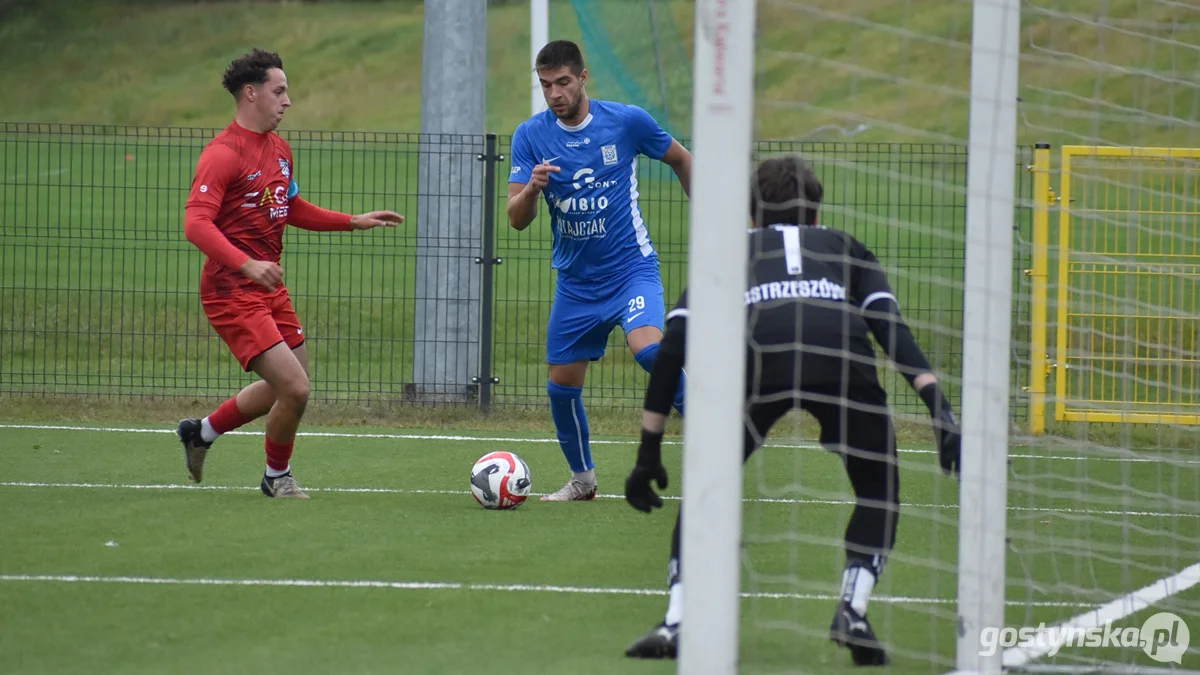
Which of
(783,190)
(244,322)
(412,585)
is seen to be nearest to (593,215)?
(244,322)

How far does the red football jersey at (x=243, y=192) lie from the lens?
7.84 m

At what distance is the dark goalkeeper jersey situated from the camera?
5.17 meters

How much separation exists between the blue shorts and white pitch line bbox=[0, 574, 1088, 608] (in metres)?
2.02

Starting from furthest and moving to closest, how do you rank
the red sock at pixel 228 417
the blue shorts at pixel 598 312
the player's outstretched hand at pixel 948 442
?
the red sock at pixel 228 417 < the blue shorts at pixel 598 312 < the player's outstretched hand at pixel 948 442

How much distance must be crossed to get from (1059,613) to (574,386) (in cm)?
310

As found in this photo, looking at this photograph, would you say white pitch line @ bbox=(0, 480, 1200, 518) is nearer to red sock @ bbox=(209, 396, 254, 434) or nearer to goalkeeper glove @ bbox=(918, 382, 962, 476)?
red sock @ bbox=(209, 396, 254, 434)

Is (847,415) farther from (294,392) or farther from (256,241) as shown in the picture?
(256,241)

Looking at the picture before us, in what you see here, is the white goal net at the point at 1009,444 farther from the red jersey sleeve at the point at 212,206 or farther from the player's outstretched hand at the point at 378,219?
the red jersey sleeve at the point at 212,206

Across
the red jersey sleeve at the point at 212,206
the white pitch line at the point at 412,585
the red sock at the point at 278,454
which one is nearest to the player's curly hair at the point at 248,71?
the red jersey sleeve at the point at 212,206

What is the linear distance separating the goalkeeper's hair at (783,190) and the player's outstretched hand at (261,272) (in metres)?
3.10

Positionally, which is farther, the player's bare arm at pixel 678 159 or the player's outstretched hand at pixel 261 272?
the player's bare arm at pixel 678 159

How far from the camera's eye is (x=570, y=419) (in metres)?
8.32

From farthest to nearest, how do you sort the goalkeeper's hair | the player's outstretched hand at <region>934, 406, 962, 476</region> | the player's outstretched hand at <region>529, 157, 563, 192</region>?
the player's outstretched hand at <region>529, 157, 563, 192</region> → the goalkeeper's hair → the player's outstretched hand at <region>934, 406, 962, 476</region>

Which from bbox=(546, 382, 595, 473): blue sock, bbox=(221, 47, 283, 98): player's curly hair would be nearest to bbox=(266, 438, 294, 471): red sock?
bbox=(546, 382, 595, 473): blue sock
